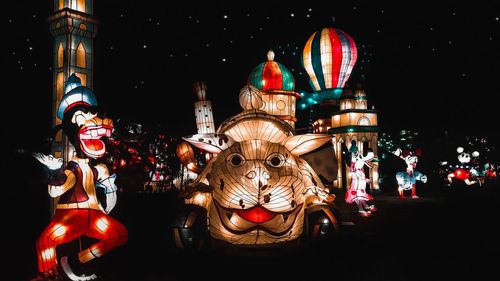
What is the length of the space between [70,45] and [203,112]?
9.31 feet

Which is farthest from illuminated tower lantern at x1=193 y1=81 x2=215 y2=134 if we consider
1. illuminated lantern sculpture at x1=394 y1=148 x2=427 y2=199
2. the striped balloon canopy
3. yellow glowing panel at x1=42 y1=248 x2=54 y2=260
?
illuminated lantern sculpture at x1=394 y1=148 x2=427 y2=199

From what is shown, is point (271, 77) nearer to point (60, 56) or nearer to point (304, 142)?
point (304, 142)

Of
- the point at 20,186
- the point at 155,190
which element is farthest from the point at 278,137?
the point at 155,190

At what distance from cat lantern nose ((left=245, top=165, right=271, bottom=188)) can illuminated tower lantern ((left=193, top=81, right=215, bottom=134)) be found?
285 centimetres

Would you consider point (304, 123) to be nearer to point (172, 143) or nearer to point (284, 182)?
point (172, 143)

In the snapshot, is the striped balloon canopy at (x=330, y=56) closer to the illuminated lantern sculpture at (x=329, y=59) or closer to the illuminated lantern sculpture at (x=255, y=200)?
the illuminated lantern sculpture at (x=329, y=59)

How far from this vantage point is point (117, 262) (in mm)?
6395

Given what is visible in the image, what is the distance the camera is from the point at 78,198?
203 inches

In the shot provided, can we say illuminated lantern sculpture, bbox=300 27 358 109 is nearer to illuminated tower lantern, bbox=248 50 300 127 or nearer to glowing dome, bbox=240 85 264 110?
illuminated tower lantern, bbox=248 50 300 127

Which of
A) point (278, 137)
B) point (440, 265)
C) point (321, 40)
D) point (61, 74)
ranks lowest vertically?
point (440, 265)

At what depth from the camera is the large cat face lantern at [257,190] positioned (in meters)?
5.64

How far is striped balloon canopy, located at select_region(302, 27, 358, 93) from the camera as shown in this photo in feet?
63.0

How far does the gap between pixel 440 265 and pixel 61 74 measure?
19.3ft

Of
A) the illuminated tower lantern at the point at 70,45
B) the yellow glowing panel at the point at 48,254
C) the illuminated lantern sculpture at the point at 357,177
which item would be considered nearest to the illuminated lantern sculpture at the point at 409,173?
the illuminated lantern sculpture at the point at 357,177
